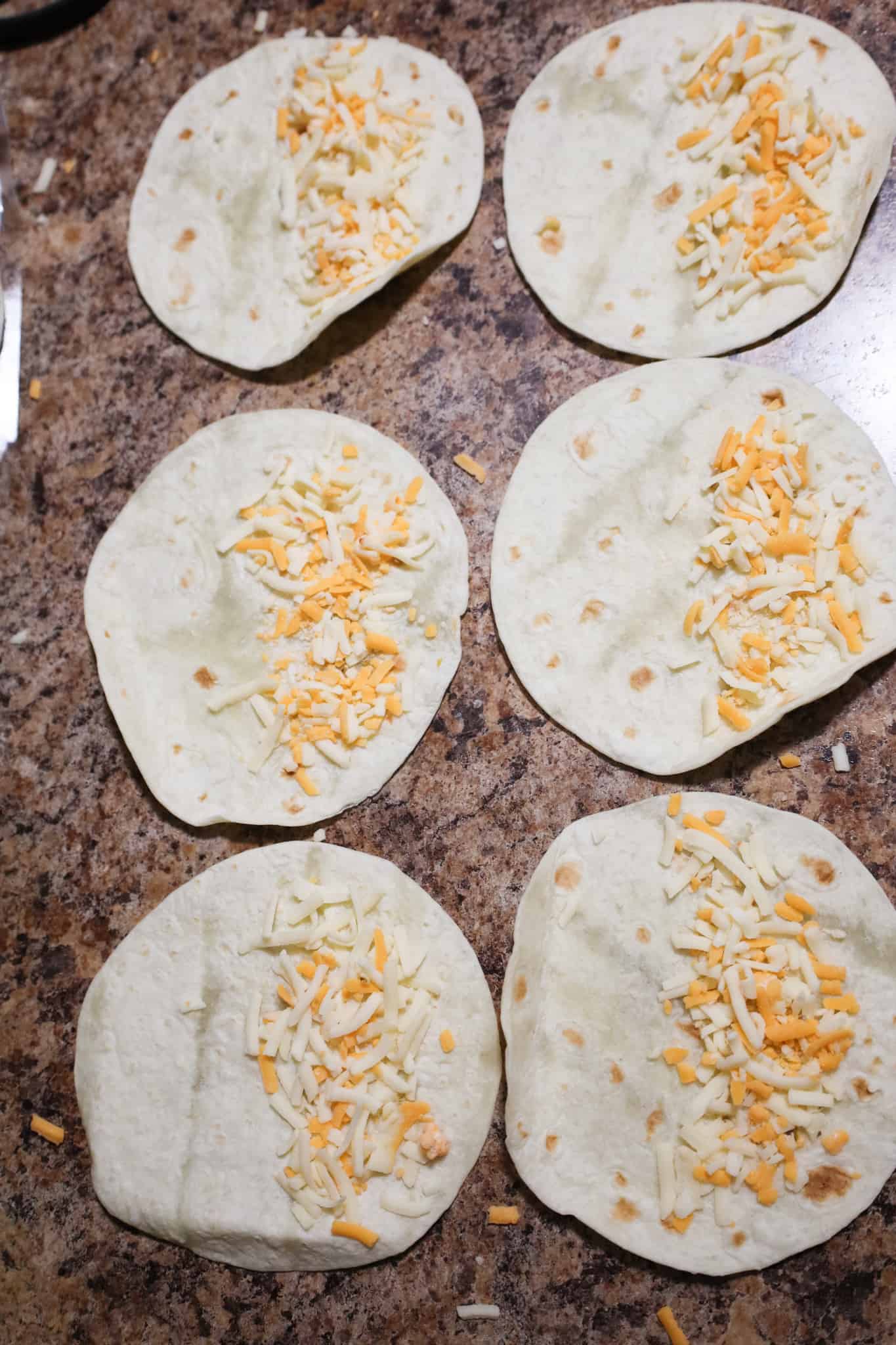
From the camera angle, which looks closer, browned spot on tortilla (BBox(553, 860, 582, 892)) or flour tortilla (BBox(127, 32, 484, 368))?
browned spot on tortilla (BBox(553, 860, 582, 892))

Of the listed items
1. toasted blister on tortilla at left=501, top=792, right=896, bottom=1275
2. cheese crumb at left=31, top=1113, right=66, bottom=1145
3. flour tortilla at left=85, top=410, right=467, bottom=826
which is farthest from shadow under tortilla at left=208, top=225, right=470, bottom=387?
cheese crumb at left=31, top=1113, right=66, bottom=1145

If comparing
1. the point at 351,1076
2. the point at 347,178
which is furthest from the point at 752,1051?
the point at 347,178

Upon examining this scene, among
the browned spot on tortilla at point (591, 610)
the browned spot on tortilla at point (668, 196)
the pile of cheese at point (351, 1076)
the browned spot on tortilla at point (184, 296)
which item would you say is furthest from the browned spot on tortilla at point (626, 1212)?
the browned spot on tortilla at point (184, 296)

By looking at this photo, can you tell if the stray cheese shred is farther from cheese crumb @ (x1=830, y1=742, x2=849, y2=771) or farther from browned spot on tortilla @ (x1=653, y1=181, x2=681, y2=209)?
browned spot on tortilla @ (x1=653, y1=181, x2=681, y2=209)

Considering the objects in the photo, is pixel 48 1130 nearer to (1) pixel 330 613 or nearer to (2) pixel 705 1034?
(1) pixel 330 613

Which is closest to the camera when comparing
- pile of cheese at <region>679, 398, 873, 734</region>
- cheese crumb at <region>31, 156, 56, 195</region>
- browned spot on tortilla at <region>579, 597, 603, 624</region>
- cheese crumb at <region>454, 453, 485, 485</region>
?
pile of cheese at <region>679, 398, 873, 734</region>

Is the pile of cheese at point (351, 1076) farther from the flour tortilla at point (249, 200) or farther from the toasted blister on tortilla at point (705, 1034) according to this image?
the flour tortilla at point (249, 200)
